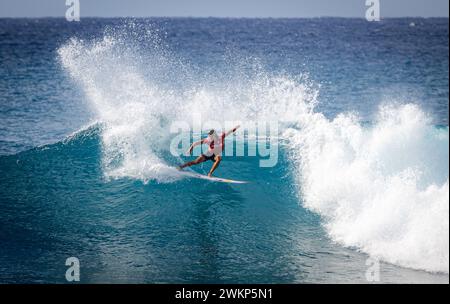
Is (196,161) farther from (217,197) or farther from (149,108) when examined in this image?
(149,108)

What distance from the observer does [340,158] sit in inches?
468

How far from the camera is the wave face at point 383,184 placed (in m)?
9.31

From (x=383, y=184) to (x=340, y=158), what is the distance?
1.40m

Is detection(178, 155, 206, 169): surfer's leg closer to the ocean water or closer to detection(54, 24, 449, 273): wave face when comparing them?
the ocean water

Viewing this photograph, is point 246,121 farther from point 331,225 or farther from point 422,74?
point 422,74

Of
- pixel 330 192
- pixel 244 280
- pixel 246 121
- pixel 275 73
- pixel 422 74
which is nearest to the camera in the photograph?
pixel 244 280

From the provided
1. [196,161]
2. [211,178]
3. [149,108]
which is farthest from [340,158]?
[149,108]

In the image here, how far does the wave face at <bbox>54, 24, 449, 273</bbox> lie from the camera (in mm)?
9578

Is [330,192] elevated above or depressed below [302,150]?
below

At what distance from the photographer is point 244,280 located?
8094mm

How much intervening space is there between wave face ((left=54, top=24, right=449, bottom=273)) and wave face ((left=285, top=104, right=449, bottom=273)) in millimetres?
21

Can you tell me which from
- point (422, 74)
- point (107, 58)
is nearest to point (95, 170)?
point (107, 58)

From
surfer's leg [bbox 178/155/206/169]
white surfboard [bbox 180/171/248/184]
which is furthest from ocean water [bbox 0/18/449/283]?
surfer's leg [bbox 178/155/206/169]

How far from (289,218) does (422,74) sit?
25300 mm
